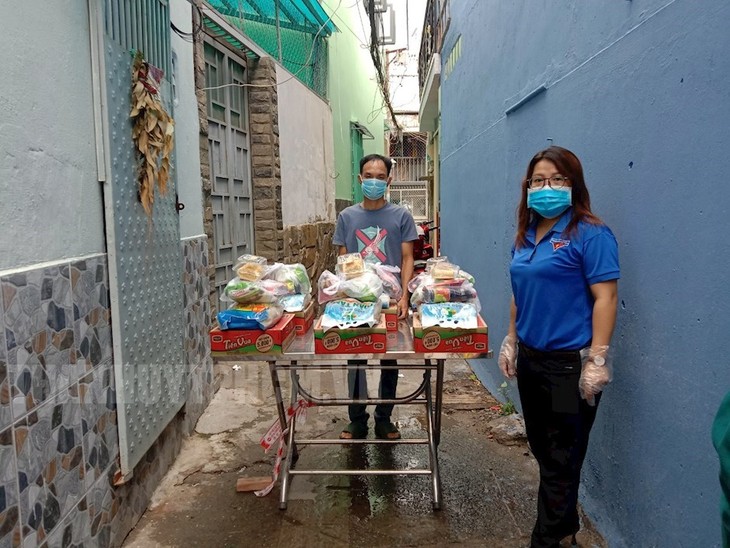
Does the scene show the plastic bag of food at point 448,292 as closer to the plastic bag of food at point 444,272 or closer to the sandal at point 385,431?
the plastic bag of food at point 444,272

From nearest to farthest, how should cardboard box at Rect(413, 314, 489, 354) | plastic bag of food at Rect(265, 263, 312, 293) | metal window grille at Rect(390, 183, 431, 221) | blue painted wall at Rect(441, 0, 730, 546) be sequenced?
blue painted wall at Rect(441, 0, 730, 546) < cardboard box at Rect(413, 314, 489, 354) < plastic bag of food at Rect(265, 263, 312, 293) < metal window grille at Rect(390, 183, 431, 221)

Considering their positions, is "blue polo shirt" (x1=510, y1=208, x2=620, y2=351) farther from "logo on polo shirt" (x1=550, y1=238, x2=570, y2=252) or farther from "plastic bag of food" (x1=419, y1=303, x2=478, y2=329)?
"plastic bag of food" (x1=419, y1=303, x2=478, y2=329)

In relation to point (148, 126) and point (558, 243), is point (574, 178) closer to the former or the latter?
point (558, 243)

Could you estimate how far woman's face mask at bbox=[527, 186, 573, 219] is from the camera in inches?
88.6

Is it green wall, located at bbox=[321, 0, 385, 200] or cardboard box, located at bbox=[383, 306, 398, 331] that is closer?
cardboard box, located at bbox=[383, 306, 398, 331]

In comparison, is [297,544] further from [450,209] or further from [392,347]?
[450,209]

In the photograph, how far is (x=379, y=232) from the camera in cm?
357

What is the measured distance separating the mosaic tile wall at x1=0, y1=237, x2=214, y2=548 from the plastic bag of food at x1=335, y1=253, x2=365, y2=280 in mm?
1103

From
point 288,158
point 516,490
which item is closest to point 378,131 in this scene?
point 288,158

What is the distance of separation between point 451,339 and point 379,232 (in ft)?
4.46

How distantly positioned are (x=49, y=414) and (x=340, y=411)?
8.73 feet

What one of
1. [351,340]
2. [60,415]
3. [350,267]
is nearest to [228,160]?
[350,267]

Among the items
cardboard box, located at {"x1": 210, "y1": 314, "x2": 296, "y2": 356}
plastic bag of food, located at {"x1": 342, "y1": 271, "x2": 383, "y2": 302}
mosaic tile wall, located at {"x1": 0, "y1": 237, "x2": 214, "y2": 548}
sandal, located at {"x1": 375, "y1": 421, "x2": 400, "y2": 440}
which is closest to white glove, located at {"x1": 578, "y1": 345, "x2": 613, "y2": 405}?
plastic bag of food, located at {"x1": 342, "y1": 271, "x2": 383, "y2": 302}

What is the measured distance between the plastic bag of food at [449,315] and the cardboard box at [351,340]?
0.67 ft
